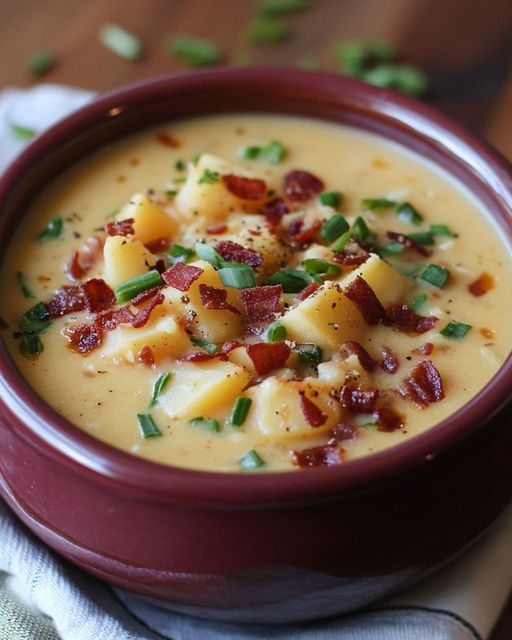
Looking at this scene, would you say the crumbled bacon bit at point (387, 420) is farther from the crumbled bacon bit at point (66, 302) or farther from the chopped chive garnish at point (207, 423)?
the crumbled bacon bit at point (66, 302)

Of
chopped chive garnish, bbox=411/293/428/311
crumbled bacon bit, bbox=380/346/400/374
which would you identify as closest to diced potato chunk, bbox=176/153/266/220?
chopped chive garnish, bbox=411/293/428/311

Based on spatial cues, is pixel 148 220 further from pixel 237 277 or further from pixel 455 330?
pixel 455 330

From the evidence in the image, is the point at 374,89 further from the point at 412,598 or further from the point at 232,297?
the point at 412,598

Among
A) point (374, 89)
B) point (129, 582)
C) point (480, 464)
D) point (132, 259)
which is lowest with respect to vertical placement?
point (129, 582)

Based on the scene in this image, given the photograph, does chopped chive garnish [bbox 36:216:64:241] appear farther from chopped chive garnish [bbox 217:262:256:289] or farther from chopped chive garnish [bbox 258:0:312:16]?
chopped chive garnish [bbox 258:0:312:16]

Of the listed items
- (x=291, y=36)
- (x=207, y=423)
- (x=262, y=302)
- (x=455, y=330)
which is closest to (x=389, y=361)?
(x=455, y=330)

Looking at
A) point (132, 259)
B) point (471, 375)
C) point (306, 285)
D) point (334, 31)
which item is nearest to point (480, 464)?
point (471, 375)
